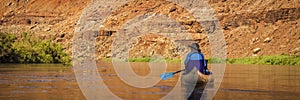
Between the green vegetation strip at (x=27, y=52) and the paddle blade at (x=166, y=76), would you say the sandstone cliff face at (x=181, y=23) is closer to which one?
the green vegetation strip at (x=27, y=52)

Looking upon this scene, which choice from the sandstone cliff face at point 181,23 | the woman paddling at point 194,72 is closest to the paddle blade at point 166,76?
the woman paddling at point 194,72

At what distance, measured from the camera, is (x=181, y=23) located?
101062 millimetres

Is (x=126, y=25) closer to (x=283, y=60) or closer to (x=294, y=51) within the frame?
(x=294, y=51)

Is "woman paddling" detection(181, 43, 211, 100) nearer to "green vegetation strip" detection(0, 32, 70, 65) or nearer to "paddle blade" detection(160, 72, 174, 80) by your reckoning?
"paddle blade" detection(160, 72, 174, 80)

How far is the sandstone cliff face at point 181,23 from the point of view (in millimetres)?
89812

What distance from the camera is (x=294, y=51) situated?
82.0 meters

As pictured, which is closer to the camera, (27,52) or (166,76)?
(166,76)

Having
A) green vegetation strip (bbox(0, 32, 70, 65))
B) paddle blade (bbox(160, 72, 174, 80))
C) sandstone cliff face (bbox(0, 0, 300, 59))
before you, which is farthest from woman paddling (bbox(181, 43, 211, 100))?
sandstone cliff face (bbox(0, 0, 300, 59))

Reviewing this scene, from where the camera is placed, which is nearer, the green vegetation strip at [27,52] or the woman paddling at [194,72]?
the woman paddling at [194,72]

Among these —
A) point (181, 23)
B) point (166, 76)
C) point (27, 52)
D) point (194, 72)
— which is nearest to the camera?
point (194, 72)

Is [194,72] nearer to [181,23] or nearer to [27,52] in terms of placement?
[27,52]

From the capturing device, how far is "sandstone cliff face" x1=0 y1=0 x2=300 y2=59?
3536 inches

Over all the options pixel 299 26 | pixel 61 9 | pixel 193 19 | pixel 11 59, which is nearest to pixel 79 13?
pixel 61 9

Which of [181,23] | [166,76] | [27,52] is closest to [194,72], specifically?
[166,76]
